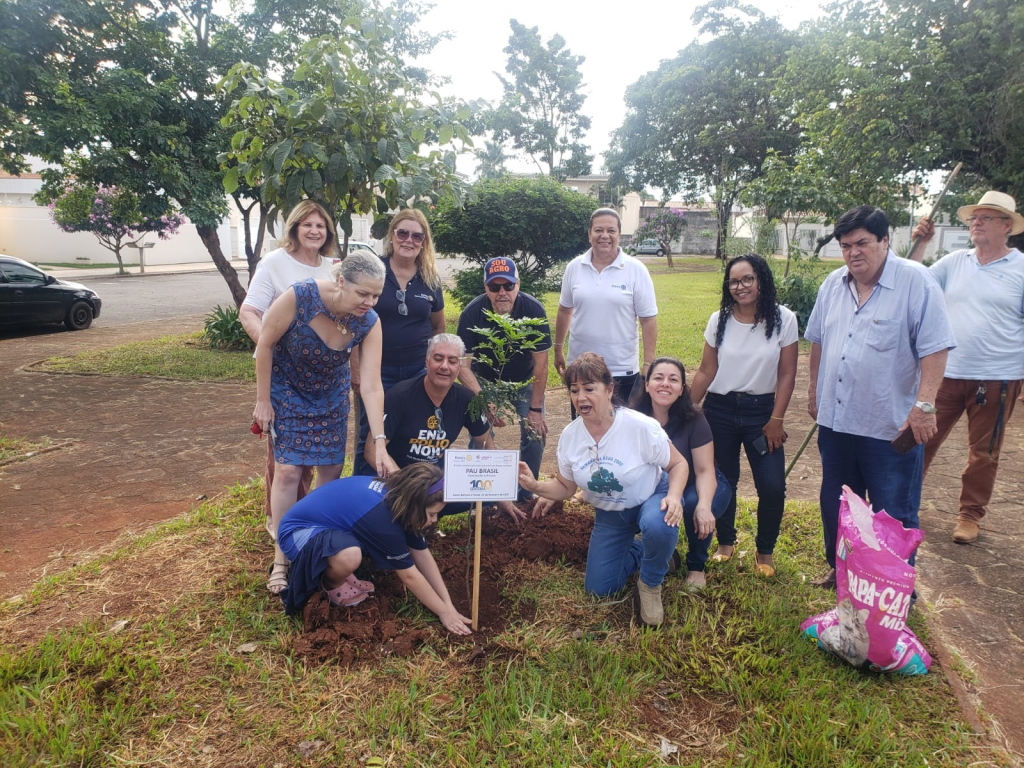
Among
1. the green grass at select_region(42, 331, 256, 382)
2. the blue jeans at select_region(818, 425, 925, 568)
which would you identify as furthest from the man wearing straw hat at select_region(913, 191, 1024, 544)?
the green grass at select_region(42, 331, 256, 382)

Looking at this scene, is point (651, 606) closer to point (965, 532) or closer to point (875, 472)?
point (875, 472)

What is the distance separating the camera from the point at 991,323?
3914 mm

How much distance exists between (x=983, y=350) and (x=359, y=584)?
3.79 meters

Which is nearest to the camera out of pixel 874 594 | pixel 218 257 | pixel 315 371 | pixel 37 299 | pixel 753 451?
pixel 874 594

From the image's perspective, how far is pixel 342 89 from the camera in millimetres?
3389

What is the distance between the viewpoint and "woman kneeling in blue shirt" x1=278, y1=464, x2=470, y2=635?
2.84 meters

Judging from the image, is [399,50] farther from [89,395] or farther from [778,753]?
[778,753]

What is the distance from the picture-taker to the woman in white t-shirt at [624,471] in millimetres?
3031

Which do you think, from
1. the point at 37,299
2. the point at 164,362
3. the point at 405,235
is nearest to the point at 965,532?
the point at 405,235

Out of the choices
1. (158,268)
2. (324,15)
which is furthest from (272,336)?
(158,268)

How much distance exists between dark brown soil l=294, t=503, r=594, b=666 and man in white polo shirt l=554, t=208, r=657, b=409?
3.03 feet

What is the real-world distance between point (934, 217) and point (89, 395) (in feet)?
26.8

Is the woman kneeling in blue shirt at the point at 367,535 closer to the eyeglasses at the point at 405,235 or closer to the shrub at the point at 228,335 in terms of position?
the eyeglasses at the point at 405,235

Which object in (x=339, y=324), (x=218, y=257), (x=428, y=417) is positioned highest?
(x=218, y=257)
